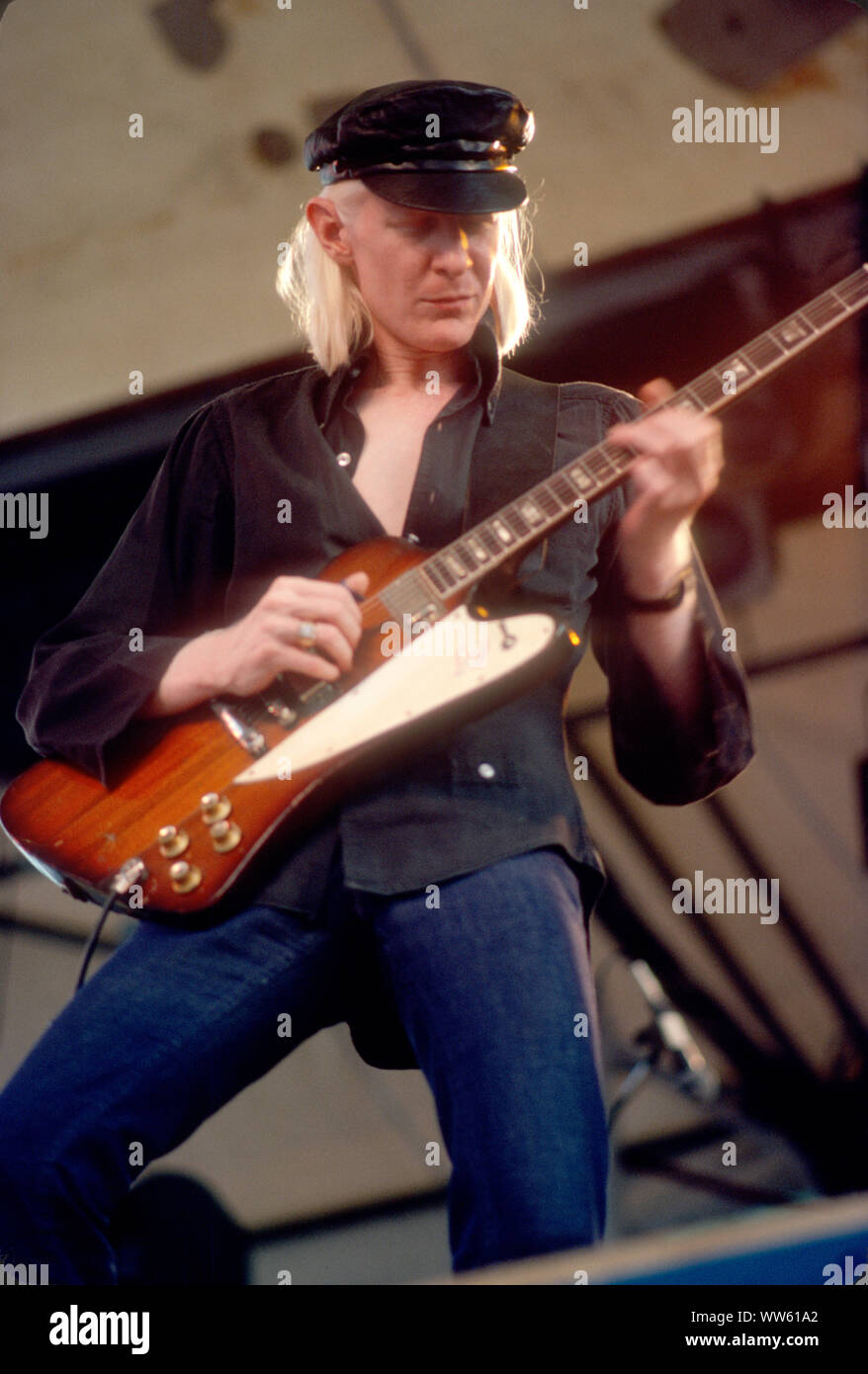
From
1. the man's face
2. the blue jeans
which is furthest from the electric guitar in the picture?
the man's face

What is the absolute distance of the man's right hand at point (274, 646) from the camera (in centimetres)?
128

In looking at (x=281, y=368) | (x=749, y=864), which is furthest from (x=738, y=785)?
(x=281, y=368)

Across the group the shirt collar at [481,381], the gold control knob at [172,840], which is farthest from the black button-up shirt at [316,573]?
the gold control knob at [172,840]

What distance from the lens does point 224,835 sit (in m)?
1.27

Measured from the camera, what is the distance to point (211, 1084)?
46.0 inches

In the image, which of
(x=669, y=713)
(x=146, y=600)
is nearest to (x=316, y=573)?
(x=146, y=600)

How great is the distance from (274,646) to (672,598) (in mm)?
468

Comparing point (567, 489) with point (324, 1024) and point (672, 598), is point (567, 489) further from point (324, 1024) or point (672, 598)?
point (324, 1024)

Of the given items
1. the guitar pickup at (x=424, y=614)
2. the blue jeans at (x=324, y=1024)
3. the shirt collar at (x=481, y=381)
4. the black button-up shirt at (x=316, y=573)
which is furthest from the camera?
the shirt collar at (x=481, y=381)

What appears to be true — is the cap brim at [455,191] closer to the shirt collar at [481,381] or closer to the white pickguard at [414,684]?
the shirt collar at [481,381]

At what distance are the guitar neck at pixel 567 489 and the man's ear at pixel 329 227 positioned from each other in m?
0.44

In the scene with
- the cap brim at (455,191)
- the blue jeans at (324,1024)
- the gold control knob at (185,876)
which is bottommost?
the blue jeans at (324,1024)

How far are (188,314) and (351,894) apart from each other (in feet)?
4.14

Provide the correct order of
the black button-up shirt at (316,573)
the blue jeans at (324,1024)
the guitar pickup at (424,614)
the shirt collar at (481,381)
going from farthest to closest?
the shirt collar at (481,381) < the guitar pickup at (424,614) < the black button-up shirt at (316,573) < the blue jeans at (324,1024)
